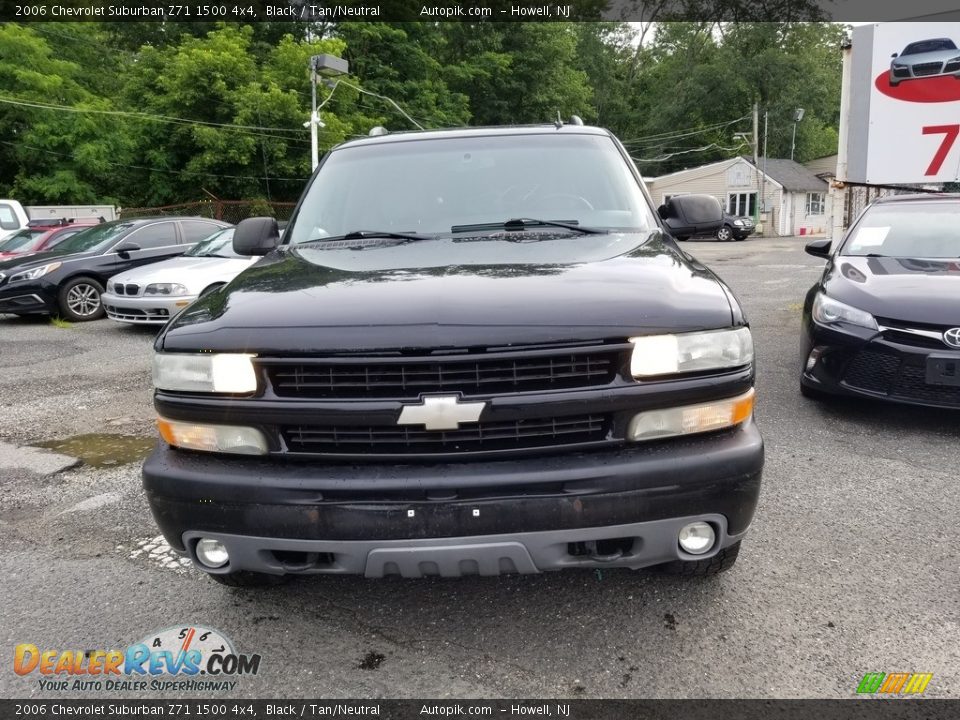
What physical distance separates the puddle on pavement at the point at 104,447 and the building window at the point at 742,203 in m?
46.8

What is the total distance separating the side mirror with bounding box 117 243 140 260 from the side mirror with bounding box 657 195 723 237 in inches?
354

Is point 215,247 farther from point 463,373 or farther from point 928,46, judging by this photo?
point 928,46

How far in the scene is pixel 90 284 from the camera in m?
10.2

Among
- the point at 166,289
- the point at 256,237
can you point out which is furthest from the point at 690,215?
the point at 166,289

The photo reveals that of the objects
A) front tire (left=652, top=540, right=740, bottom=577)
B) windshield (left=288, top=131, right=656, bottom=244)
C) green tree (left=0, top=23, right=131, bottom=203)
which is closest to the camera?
front tire (left=652, top=540, right=740, bottom=577)

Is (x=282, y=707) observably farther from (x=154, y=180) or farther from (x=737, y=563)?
(x=154, y=180)

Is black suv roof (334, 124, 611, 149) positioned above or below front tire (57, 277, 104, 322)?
above

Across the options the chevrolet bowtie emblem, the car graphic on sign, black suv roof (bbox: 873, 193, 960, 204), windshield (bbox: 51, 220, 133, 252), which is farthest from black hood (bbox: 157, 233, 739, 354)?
the car graphic on sign

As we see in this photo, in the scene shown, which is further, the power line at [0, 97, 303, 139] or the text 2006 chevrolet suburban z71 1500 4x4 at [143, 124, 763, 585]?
the power line at [0, 97, 303, 139]

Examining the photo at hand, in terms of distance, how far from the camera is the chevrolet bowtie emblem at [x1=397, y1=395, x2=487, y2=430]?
2082mm

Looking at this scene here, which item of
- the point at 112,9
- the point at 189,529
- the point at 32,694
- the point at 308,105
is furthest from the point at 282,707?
the point at 112,9

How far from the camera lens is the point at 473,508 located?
2072mm

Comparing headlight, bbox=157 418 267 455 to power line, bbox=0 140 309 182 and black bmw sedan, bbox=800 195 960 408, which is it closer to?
black bmw sedan, bbox=800 195 960 408

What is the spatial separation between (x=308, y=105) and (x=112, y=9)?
1189 cm
